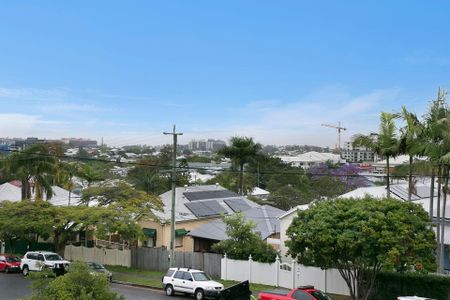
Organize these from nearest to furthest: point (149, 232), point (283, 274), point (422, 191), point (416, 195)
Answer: point (283, 274) → point (416, 195) → point (149, 232) → point (422, 191)

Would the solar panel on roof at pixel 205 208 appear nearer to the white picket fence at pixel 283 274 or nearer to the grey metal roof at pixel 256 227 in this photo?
the grey metal roof at pixel 256 227

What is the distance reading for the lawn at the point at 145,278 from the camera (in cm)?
2950

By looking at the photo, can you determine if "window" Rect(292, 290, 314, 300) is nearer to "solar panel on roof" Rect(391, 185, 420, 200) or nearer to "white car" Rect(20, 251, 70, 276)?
"white car" Rect(20, 251, 70, 276)

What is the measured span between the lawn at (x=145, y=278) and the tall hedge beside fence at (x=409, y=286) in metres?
1.83

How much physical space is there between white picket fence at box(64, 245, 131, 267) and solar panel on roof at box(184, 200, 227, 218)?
25.9 feet

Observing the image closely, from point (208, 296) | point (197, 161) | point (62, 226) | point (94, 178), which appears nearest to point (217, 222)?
point (62, 226)

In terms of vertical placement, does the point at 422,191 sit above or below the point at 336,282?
above

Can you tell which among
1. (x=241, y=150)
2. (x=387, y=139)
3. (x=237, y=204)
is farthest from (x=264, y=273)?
(x=241, y=150)

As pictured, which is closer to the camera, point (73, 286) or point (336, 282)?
point (73, 286)

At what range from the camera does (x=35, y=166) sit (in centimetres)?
4575

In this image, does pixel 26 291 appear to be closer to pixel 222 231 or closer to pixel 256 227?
pixel 222 231

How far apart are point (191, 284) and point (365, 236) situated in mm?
9753

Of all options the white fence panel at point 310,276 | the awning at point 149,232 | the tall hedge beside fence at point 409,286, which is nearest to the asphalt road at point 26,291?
the white fence panel at point 310,276

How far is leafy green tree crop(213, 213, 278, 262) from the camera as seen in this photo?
103 ft
